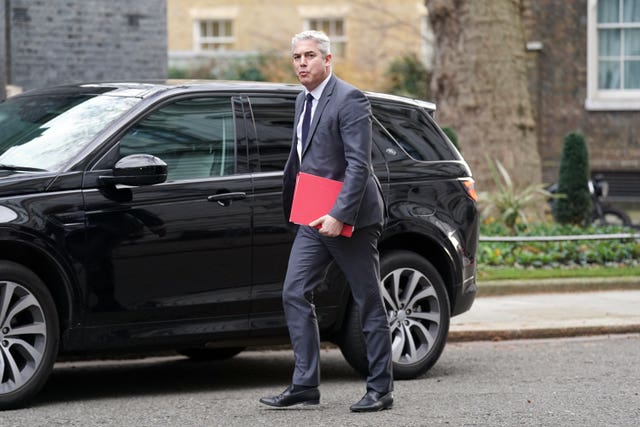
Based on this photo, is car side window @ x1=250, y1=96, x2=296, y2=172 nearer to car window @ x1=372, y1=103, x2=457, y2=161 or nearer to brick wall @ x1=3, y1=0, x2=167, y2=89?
car window @ x1=372, y1=103, x2=457, y2=161

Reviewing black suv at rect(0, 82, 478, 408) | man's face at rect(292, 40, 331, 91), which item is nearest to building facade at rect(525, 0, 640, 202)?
black suv at rect(0, 82, 478, 408)

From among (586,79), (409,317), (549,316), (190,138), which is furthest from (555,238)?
(586,79)

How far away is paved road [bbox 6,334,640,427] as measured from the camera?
718cm

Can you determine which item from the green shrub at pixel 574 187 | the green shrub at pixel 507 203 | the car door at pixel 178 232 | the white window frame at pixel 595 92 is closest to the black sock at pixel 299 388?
the car door at pixel 178 232

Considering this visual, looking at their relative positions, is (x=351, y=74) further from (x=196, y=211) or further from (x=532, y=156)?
(x=196, y=211)

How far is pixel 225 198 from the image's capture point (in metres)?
7.85

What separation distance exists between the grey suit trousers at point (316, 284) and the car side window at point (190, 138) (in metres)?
0.89

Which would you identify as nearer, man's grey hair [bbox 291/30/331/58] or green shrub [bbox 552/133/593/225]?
man's grey hair [bbox 291/30/331/58]

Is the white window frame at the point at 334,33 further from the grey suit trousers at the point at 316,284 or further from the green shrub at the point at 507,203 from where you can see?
the grey suit trousers at the point at 316,284

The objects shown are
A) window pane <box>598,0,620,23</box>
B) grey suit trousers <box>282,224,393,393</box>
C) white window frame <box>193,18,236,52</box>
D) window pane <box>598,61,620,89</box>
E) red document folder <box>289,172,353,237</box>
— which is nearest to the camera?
red document folder <box>289,172,353,237</box>

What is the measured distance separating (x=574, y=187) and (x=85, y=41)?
20.0 feet

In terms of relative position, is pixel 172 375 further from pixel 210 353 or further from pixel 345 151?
pixel 345 151

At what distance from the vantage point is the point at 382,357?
24.1ft

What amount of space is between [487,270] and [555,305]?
152 cm
